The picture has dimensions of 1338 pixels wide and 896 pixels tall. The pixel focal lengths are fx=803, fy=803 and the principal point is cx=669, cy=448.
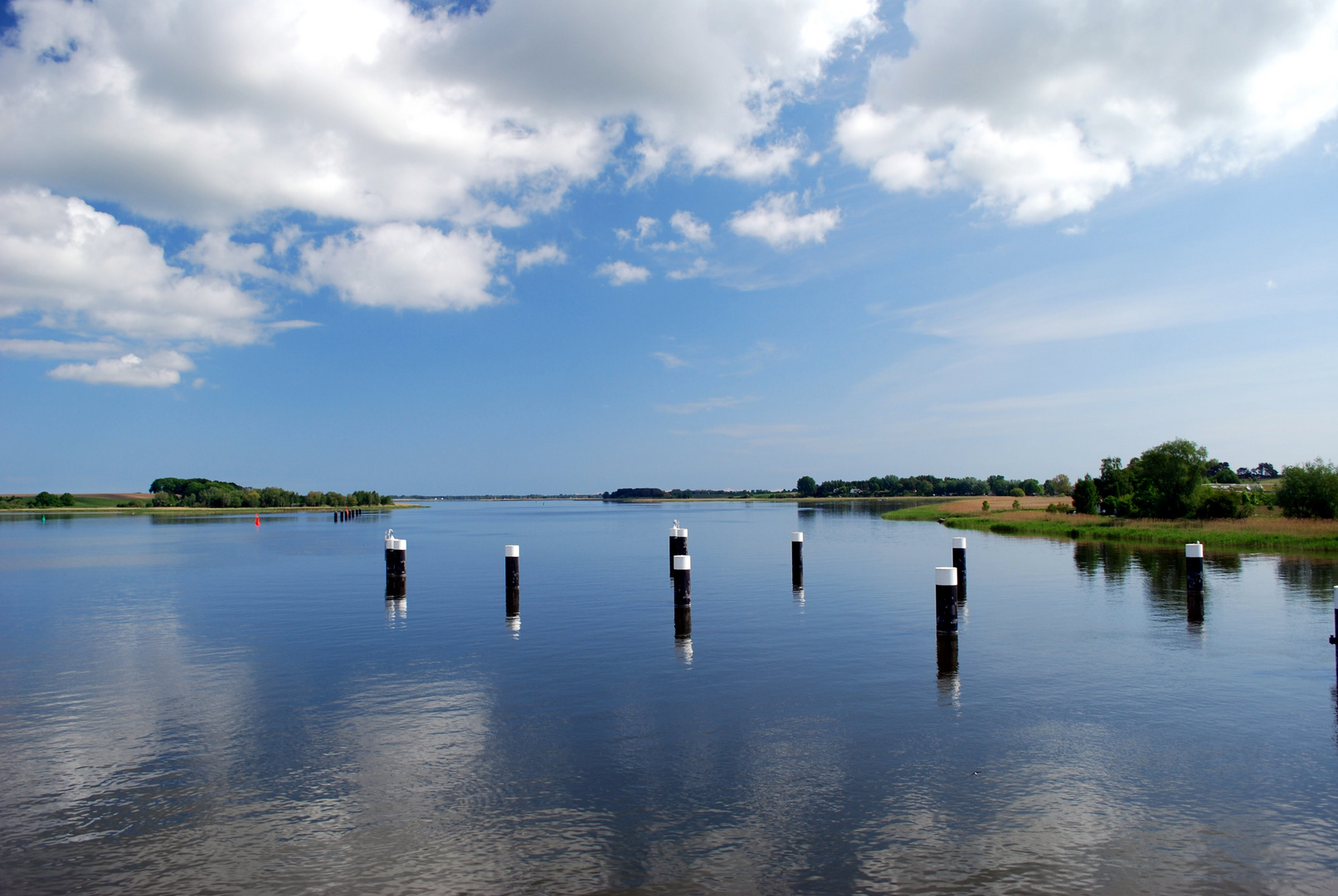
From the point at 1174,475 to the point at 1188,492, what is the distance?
4.59 feet

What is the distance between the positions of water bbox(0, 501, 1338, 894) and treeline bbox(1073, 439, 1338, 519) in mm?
28556

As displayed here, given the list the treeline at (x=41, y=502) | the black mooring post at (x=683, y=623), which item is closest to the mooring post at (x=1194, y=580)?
the black mooring post at (x=683, y=623)

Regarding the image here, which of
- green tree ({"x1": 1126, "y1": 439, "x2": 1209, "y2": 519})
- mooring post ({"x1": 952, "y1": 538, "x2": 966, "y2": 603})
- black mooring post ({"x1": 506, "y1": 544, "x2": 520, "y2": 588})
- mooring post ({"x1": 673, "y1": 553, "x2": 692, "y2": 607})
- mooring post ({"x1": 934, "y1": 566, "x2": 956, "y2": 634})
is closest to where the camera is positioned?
mooring post ({"x1": 934, "y1": 566, "x2": 956, "y2": 634})

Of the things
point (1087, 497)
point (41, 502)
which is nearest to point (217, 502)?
point (41, 502)

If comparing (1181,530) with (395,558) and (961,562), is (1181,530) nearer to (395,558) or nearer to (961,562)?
(961,562)

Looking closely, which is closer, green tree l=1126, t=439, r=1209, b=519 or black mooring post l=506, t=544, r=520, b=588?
black mooring post l=506, t=544, r=520, b=588

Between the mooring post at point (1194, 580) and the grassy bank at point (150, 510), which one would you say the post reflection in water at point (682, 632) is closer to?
the mooring post at point (1194, 580)

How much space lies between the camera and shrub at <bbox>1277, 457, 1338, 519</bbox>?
44469 mm

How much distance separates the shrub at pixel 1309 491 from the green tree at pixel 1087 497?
1660 cm

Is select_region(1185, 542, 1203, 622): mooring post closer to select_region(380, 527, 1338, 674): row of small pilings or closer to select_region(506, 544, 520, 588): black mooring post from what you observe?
select_region(380, 527, 1338, 674): row of small pilings

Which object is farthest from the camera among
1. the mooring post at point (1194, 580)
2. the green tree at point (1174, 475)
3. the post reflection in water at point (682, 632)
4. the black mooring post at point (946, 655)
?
the green tree at point (1174, 475)

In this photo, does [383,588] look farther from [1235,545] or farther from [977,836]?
[1235,545]

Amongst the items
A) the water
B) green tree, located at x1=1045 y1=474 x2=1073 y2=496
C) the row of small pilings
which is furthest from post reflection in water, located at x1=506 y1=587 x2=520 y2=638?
green tree, located at x1=1045 y1=474 x2=1073 y2=496

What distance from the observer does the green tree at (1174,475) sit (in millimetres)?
51562
